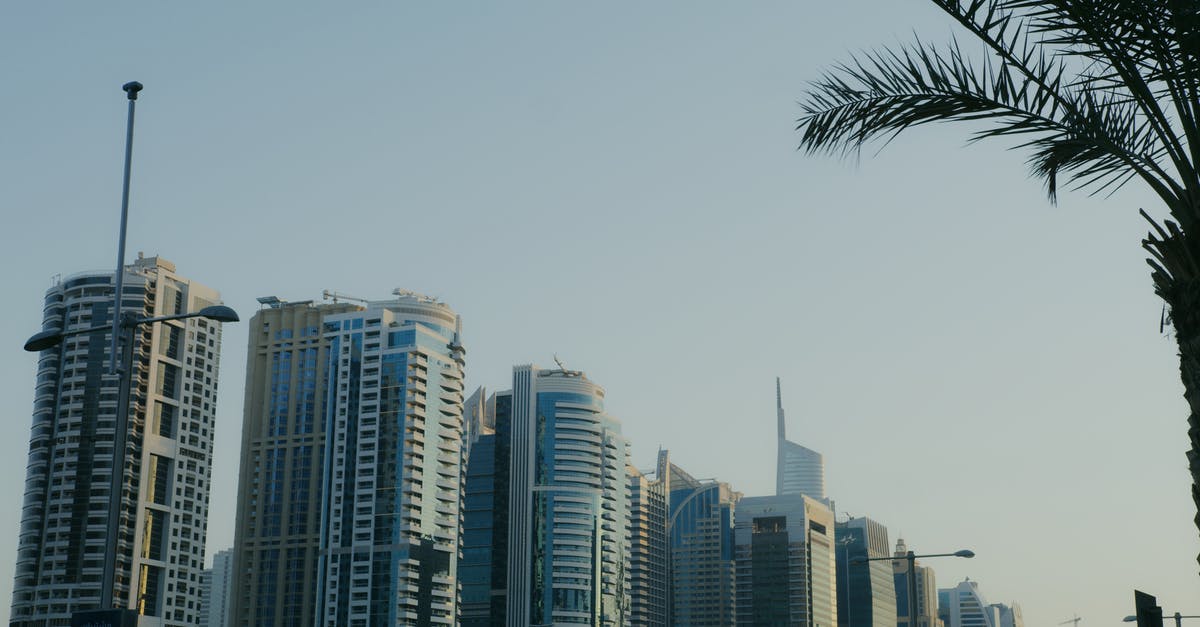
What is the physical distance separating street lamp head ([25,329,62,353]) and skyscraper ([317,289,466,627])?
141 metres

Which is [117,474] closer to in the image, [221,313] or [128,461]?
[221,313]

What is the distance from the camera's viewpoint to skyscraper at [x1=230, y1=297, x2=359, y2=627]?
169 metres

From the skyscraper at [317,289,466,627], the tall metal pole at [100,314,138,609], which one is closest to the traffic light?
the tall metal pole at [100,314,138,609]

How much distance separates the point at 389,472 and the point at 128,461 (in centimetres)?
3420

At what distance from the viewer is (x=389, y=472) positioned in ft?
544

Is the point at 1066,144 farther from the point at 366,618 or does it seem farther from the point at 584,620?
the point at 584,620

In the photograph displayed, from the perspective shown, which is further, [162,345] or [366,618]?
[366,618]

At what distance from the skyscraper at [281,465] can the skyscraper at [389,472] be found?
10.0 feet

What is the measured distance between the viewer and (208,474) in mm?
151625

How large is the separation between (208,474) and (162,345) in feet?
48.8

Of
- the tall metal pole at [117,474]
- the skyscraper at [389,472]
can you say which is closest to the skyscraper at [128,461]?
the skyscraper at [389,472]

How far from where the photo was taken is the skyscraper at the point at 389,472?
162m

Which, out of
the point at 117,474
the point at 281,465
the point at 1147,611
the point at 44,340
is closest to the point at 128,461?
the point at 281,465

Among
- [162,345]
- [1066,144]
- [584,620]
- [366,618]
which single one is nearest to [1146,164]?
[1066,144]
